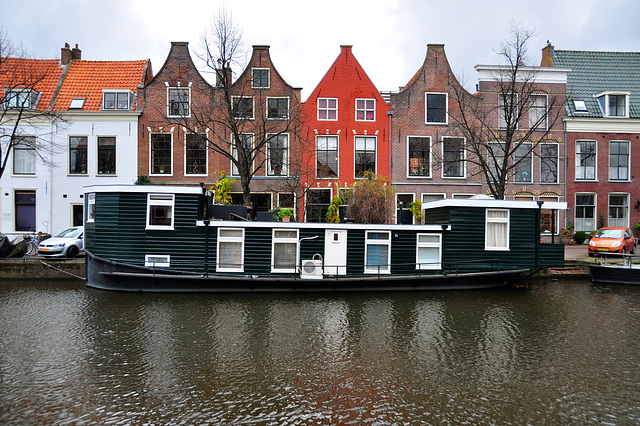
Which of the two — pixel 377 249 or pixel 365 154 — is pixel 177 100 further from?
pixel 377 249

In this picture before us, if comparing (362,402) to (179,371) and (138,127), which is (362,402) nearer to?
(179,371)

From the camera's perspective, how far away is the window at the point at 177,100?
1075 inches

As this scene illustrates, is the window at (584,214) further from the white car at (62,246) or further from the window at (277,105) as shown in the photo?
the white car at (62,246)

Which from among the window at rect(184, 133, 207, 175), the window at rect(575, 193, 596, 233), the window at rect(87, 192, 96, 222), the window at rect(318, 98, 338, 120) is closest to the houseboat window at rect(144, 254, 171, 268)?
the window at rect(87, 192, 96, 222)

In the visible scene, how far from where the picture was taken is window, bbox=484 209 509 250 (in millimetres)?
16859

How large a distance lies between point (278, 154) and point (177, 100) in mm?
6907

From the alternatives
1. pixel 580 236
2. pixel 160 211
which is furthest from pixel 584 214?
pixel 160 211

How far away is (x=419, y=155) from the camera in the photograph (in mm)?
28328

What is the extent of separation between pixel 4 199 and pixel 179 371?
24.4 meters

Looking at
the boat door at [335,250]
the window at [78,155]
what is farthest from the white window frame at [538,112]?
the window at [78,155]

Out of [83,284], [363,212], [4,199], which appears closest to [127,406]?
[83,284]

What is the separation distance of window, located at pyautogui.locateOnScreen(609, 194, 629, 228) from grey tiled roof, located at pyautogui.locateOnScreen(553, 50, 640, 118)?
17.9 feet

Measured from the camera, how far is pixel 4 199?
1047 inches

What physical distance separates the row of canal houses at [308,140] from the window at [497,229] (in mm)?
9257
